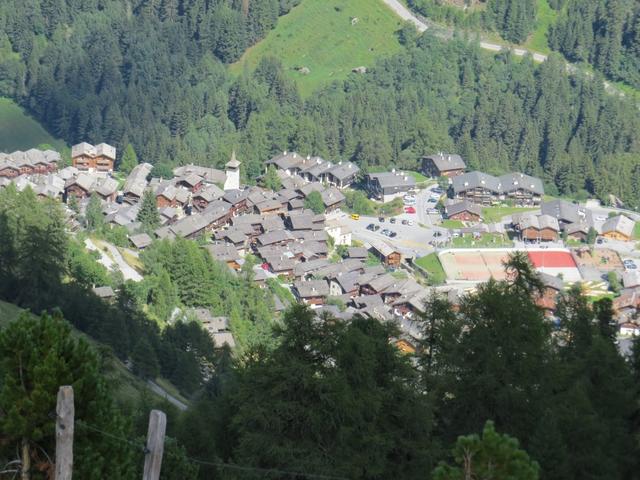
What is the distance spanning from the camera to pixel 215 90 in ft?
317

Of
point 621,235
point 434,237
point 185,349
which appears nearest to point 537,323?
point 185,349

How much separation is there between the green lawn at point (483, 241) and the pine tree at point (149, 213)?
20.7 m

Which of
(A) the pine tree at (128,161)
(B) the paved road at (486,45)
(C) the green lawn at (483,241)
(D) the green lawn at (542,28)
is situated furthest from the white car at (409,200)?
(D) the green lawn at (542,28)

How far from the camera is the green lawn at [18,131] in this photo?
87.8 m

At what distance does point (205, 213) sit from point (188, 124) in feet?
78.4

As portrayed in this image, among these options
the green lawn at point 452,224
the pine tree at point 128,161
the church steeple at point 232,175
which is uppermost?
the green lawn at point 452,224

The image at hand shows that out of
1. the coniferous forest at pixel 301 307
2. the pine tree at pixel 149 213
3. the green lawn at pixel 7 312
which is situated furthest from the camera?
the pine tree at pixel 149 213

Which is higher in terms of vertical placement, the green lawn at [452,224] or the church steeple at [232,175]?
the green lawn at [452,224]

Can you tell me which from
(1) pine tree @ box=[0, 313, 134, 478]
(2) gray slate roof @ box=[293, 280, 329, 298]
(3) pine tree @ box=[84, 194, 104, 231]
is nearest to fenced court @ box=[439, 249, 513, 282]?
(2) gray slate roof @ box=[293, 280, 329, 298]

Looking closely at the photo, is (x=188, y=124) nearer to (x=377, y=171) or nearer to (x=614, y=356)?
(x=377, y=171)

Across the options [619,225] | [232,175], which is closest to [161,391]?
[232,175]

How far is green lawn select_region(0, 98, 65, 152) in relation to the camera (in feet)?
288

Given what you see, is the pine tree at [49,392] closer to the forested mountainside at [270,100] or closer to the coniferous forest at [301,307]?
the coniferous forest at [301,307]

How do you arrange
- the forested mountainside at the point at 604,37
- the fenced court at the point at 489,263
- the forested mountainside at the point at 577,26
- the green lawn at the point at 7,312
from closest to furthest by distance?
the green lawn at the point at 7,312
the fenced court at the point at 489,263
the forested mountainside at the point at 604,37
the forested mountainside at the point at 577,26
